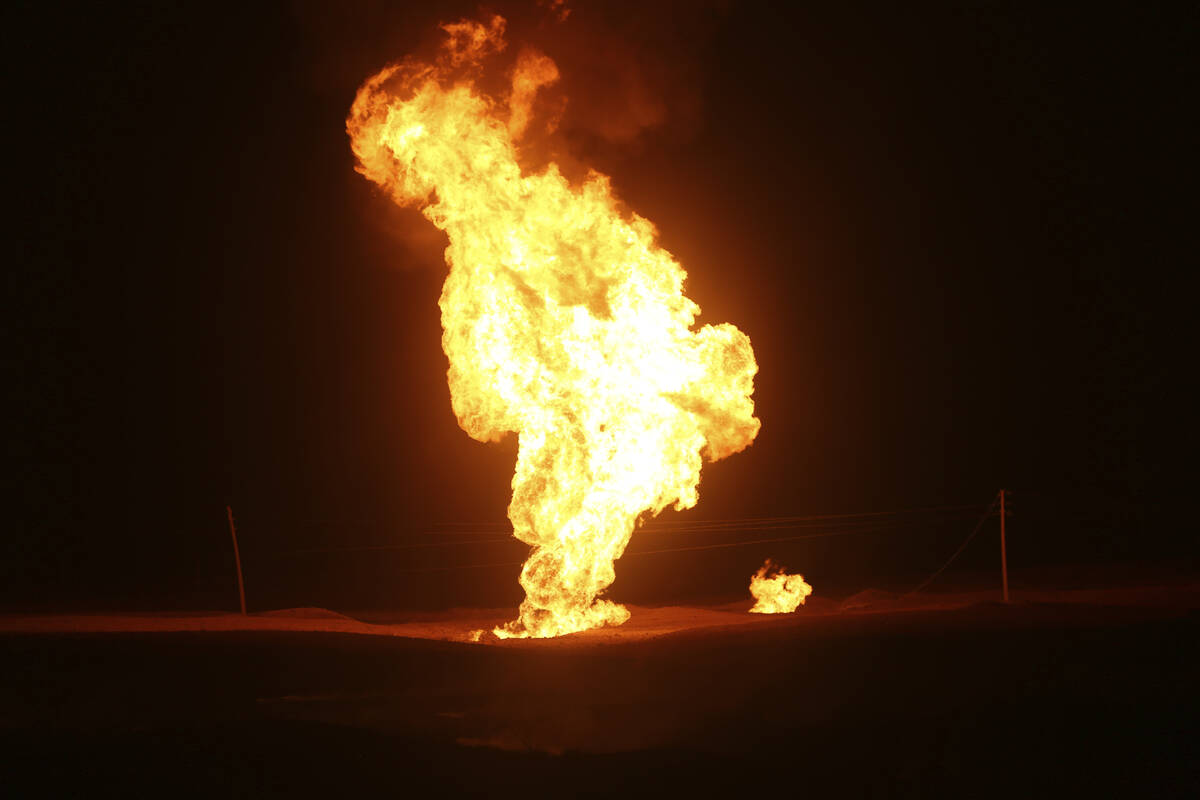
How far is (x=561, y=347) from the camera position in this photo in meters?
14.0

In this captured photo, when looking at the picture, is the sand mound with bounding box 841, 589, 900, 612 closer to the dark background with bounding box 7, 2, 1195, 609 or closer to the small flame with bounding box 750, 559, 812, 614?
the small flame with bounding box 750, 559, 812, 614

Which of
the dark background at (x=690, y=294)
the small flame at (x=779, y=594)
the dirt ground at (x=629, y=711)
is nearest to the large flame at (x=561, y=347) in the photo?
the small flame at (x=779, y=594)

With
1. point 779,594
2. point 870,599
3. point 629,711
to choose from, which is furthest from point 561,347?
point 870,599

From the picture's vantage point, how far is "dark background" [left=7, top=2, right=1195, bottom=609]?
926 inches

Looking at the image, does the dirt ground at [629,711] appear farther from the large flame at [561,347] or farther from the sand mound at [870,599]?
the sand mound at [870,599]

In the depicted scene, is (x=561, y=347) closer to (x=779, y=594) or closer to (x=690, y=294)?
(x=779, y=594)

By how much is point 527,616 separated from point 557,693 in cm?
459

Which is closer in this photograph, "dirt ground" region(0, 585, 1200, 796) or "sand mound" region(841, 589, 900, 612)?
"dirt ground" region(0, 585, 1200, 796)

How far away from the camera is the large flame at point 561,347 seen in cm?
1402

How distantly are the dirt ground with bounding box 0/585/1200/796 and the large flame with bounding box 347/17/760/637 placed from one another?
3.10 metres

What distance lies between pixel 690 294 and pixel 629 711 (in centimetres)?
1664

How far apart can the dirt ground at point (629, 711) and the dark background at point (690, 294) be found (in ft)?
38.7

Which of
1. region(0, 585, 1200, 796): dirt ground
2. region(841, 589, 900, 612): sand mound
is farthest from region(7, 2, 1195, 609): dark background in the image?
region(0, 585, 1200, 796): dirt ground

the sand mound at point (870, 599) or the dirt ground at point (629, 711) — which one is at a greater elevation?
the sand mound at point (870, 599)
